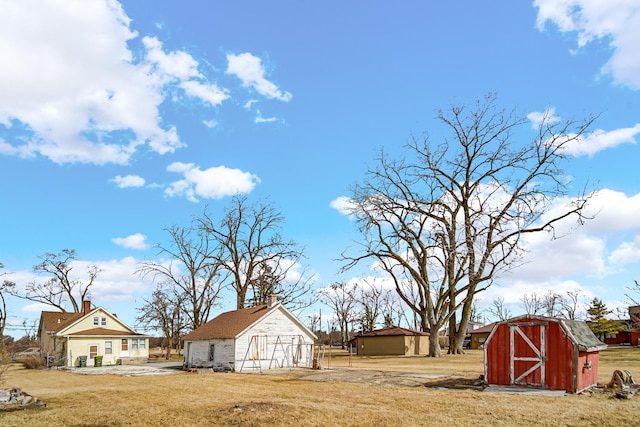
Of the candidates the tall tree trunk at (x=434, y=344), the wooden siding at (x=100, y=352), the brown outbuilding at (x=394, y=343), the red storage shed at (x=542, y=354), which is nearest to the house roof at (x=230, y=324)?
the wooden siding at (x=100, y=352)

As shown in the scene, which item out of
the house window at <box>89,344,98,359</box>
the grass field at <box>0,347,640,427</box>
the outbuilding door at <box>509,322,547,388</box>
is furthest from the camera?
the house window at <box>89,344,98,359</box>

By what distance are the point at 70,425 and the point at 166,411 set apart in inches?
110

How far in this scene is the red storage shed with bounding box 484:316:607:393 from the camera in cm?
2008

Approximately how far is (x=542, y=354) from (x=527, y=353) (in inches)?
22.7

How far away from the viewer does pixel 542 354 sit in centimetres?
2077

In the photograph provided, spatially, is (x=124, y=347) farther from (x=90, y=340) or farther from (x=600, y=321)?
(x=600, y=321)

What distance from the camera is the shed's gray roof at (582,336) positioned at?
796 inches

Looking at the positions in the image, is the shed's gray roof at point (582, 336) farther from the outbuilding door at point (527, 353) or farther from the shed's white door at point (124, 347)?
the shed's white door at point (124, 347)

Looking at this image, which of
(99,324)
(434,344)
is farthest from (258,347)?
(99,324)

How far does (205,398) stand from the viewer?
19719mm

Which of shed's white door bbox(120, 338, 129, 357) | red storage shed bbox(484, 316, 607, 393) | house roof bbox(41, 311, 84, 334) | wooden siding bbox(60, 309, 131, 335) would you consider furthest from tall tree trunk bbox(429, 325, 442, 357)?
house roof bbox(41, 311, 84, 334)

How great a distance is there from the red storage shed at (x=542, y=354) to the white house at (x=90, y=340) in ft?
118

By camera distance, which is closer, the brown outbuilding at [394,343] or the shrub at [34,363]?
the shrub at [34,363]

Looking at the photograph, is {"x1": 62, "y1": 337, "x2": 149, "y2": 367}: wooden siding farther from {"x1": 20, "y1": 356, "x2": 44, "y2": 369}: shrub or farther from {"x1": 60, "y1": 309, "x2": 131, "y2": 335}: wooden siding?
{"x1": 20, "y1": 356, "x2": 44, "y2": 369}: shrub
